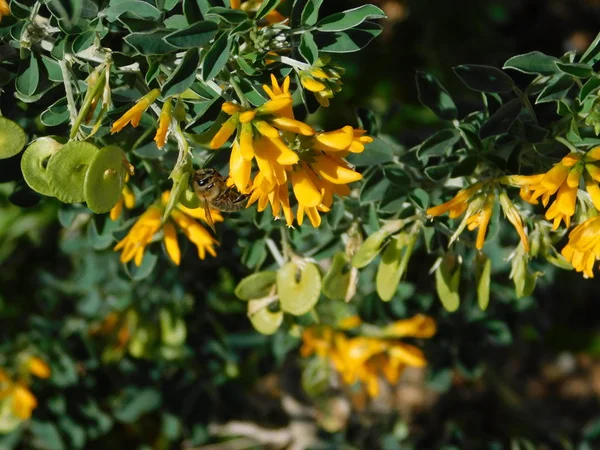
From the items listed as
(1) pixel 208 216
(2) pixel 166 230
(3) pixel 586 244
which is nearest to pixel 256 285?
(2) pixel 166 230

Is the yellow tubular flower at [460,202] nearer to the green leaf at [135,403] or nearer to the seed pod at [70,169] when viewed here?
the seed pod at [70,169]

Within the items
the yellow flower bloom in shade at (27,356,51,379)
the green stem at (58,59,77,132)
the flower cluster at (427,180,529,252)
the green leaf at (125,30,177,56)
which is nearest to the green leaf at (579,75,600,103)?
the flower cluster at (427,180,529,252)

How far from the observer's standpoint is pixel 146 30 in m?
0.93

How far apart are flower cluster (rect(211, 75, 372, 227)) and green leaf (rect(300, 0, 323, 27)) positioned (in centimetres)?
11

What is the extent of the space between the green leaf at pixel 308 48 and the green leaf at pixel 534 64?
273 millimetres

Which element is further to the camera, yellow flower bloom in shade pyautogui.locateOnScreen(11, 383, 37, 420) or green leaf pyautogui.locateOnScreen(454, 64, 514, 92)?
yellow flower bloom in shade pyautogui.locateOnScreen(11, 383, 37, 420)

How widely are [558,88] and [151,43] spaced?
0.55m

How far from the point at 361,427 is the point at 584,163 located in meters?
1.48

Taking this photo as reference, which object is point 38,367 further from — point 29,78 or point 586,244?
point 586,244

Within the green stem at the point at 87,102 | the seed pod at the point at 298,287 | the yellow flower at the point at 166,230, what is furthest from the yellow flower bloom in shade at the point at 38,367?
the green stem at the point at 87,102

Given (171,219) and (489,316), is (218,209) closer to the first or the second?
(171,219)

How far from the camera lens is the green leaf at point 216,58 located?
0.88 meters

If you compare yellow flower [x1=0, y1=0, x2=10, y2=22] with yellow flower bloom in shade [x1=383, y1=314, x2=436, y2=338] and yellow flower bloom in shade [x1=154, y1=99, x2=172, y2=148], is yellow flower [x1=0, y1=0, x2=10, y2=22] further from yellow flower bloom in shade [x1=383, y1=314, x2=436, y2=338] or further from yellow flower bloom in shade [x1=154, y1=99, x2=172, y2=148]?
yellow flower bloom in shade [x1=383, y1=314, x2=436, y2=338]

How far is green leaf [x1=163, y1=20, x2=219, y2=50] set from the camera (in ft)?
2.81
